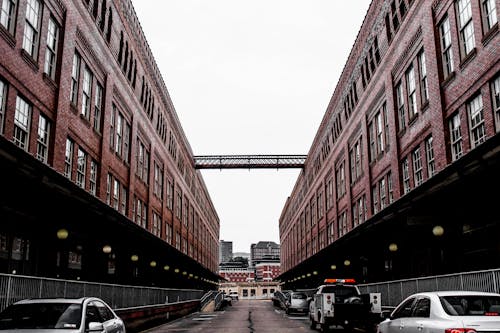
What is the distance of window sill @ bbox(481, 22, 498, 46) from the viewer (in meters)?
18.2

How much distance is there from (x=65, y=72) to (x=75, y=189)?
9.02 meters

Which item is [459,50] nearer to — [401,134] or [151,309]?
[401,134]

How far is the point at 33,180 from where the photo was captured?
1391cm

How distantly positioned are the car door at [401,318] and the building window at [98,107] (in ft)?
67.1

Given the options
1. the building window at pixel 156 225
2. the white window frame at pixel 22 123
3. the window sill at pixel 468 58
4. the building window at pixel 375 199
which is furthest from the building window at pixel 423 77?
the building window at pixel 156 225

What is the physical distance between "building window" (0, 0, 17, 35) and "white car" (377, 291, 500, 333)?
51.5ft

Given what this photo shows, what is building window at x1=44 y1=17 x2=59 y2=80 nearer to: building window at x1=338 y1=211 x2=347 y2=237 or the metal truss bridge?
building window at x1=338 y1=211 x2=347 y2=237

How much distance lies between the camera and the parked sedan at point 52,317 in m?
9.77

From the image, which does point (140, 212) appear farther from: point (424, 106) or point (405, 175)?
point (424, 106)

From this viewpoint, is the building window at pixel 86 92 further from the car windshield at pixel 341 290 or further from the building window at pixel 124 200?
the car windshield at pixel 341 290

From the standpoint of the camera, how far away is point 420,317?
10336mm

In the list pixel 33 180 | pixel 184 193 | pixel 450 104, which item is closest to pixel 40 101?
pixel 33 180

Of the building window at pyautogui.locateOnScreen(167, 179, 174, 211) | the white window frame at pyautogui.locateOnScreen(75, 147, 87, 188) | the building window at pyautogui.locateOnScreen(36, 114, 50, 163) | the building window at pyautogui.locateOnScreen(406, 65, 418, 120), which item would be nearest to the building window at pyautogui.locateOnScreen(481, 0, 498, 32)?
the building window at pyautogui.locateOnScreen(406, 65, 418, 120)

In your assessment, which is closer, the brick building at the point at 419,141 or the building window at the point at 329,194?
the brick building at the point at 419,141
